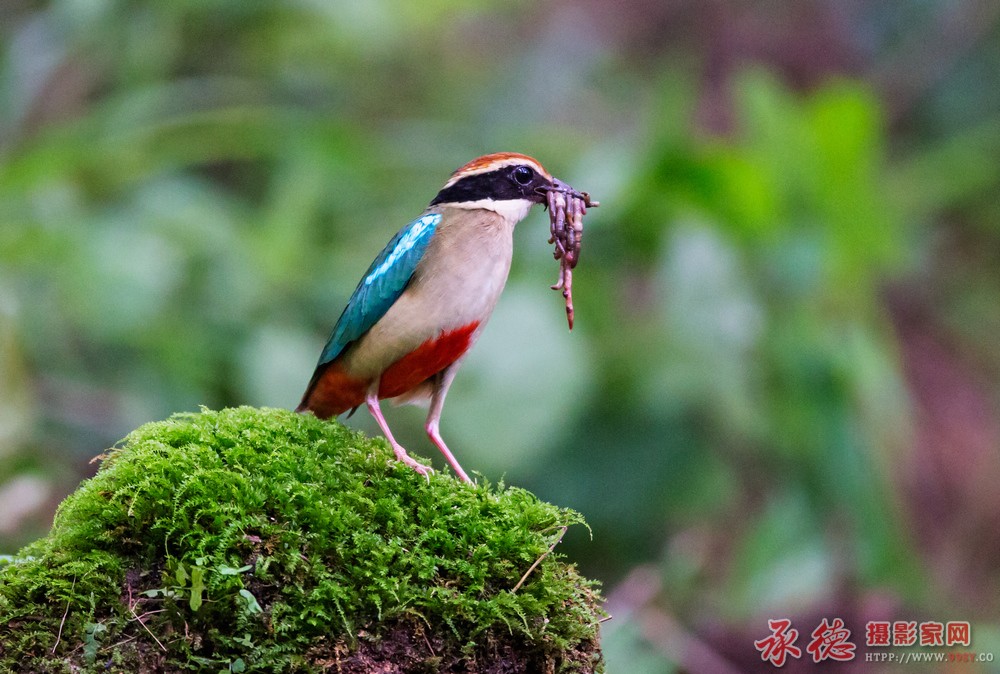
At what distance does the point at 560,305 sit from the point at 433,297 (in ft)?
10.1

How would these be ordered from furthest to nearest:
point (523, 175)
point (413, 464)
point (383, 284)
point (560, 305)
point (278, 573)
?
1. point (560, 305)
2. point (523, 175)
3. point (383, 284)
4. point (413, 464)
5. point (278, 573)

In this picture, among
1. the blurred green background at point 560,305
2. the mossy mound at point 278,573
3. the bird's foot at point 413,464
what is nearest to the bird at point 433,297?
the bird's foot at point 413,464

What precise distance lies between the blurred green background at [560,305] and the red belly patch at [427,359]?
1.77 m

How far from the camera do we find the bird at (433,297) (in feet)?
13.8

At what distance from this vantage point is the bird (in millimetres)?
4215

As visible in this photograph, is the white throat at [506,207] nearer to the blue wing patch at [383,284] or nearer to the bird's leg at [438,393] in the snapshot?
the blue wing patch at [383,284]

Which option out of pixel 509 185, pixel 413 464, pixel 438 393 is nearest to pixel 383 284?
pixel 438 393

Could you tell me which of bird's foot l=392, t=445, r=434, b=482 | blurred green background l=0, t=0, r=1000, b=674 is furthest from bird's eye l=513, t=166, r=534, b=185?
blurred green background l=0, t=0, r=1000, b=674

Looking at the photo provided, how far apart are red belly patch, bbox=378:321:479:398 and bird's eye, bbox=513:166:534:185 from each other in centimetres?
66

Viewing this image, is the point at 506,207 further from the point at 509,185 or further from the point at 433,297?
the point at 433,297

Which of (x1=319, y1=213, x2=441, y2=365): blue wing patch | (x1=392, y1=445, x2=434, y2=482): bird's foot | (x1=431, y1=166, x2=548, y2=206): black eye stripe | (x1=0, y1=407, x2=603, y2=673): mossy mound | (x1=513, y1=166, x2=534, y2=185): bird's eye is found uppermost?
(x1=513, y1=166, x2=534, y2=185): bird's eye

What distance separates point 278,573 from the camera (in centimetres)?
307

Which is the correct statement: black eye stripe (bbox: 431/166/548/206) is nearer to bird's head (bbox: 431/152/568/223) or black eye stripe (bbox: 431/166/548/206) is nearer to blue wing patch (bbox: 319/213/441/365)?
bird's head (bbox: 431/152/568/223)

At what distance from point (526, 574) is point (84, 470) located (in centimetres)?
518
